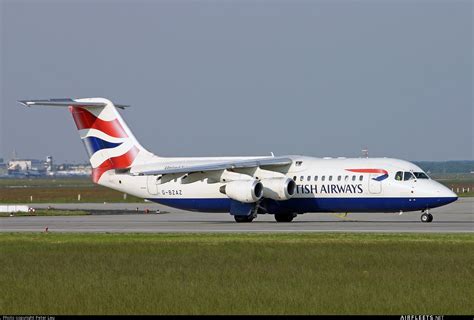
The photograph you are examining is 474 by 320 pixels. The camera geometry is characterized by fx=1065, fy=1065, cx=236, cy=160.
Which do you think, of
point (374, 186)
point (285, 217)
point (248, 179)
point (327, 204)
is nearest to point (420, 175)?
point (374, 186)

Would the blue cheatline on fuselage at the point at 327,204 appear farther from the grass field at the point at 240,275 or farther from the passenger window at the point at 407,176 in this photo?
the grass field at the point at 240,275

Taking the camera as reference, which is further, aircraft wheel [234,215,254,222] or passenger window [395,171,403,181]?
aircraft wheel [234,215,254,222]

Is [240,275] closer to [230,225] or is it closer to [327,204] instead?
[230,225]

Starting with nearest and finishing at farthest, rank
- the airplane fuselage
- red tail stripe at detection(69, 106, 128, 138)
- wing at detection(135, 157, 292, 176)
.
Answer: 1. the airplane fuselage
2. wing at detection(135, 157, 292, 176)
3. red tail stripe at detection(69, 106, 128, 138)

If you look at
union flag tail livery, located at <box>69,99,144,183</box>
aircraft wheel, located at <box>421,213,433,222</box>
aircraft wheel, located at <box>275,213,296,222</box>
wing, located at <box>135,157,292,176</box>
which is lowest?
aircraft wheel, located at <box>275,213,296,222</box>

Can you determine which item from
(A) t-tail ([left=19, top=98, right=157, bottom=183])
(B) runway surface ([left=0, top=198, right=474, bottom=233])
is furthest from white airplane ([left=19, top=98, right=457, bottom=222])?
(B) runway surface ([left=0, top=198, right=474, bottom=233])

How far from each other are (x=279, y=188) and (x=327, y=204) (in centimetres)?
236

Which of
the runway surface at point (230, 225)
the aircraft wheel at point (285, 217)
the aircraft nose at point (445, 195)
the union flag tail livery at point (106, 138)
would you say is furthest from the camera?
the union flag tail livery at point (106, 138)

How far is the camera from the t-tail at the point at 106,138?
178 feet

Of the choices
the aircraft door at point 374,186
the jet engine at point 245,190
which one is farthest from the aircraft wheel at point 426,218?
the jet engine at point 245,190

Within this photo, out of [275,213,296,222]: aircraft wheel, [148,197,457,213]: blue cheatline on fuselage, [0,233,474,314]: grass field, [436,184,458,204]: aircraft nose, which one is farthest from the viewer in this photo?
[275,213,296,222]: aircraft wheel

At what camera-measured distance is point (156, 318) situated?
17875mm

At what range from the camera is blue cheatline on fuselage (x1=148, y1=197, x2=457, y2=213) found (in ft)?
156

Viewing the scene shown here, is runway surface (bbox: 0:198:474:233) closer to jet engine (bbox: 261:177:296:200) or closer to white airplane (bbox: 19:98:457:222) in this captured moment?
white airplane (bbox: 19:98:457:222)
